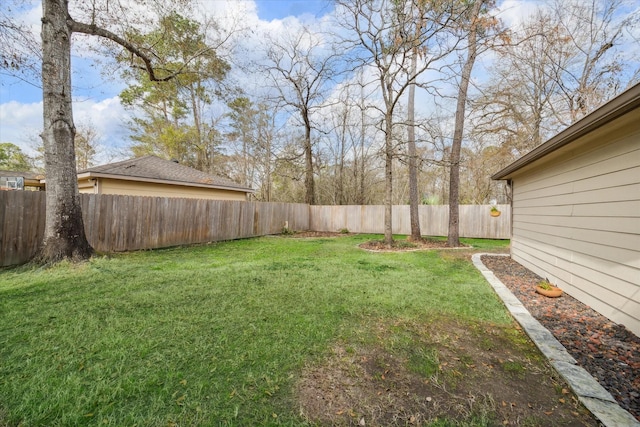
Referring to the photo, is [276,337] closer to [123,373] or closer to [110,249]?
[123,373]

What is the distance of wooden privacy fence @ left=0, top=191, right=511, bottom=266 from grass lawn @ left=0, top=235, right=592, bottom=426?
1.05m

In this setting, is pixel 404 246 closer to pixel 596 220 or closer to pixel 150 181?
pixel 596 220

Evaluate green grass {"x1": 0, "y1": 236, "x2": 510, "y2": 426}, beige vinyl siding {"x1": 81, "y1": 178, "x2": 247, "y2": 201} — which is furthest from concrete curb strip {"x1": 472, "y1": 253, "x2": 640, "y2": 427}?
beige vinyl siding {"x1": 81, "y1": 178, "x2": 247, "y2": 201}

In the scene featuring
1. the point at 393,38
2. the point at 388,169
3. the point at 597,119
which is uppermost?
the point at 393,38

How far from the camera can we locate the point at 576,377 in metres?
1.76

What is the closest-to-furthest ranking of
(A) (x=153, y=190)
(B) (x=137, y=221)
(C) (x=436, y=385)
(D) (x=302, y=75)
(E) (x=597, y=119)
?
(C) (x=436, y=385) → (E) (x=597, y=119) → (B) (x=137, y=221) → (A) (x=153, y=190) → (D) (x=302, y=75)

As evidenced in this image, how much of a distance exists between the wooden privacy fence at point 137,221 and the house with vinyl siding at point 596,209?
323 inches

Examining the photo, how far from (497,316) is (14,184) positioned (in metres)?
18.4

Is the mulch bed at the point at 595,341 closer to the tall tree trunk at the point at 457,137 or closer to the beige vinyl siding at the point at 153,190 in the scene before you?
the tall tree trunk at the point at 457,137

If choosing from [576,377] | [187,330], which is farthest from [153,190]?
[576,377]

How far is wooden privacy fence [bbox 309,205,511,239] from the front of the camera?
34.3 ft

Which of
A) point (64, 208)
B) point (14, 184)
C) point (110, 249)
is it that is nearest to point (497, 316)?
point (64, 208)

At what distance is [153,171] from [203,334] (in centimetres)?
872

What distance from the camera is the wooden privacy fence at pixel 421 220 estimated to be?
412 inches
